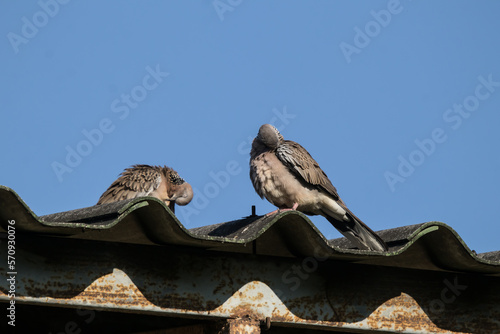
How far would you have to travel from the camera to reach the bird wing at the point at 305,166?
6902mm

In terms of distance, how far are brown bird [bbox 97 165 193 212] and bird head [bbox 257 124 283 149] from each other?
2337 mm

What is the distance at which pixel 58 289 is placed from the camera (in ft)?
12.9

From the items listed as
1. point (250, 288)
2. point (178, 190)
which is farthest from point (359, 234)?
point (178, 190)

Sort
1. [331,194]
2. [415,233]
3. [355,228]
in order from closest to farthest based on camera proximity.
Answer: [415,233]
[355,228]
[331,194]

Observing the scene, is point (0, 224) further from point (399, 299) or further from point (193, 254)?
point (399, 299)

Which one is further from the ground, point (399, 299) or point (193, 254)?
point (193, 254)

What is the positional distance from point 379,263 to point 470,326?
0.75 metres

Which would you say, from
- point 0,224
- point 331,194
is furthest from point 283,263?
point 331,194

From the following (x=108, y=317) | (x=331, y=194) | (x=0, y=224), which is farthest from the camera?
(x=331, y=194)

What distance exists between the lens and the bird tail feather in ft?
16.9

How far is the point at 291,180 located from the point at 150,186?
312 centimetres

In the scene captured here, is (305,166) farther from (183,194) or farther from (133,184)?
(183,194)

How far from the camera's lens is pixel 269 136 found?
7152 millimetres

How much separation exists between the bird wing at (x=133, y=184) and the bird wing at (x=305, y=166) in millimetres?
2559
